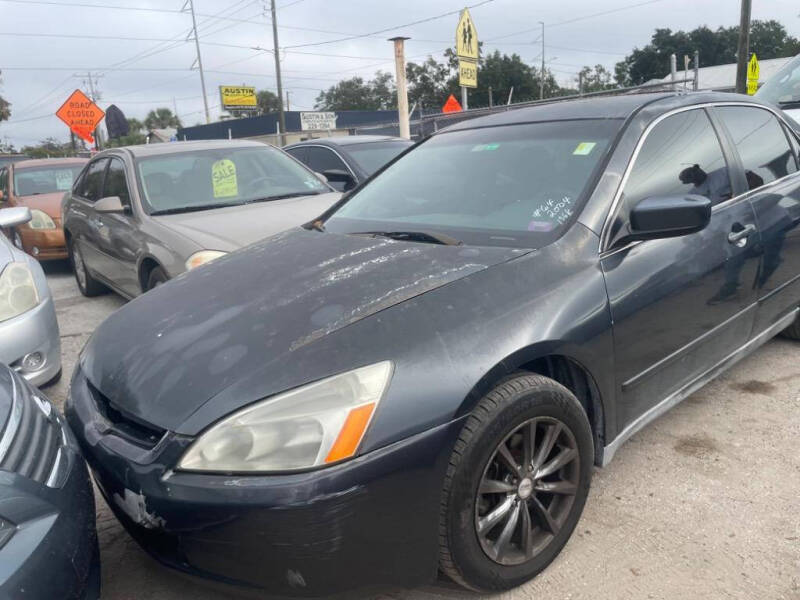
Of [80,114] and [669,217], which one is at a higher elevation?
[80,114]

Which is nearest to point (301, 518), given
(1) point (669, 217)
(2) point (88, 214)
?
(1) point (669, 217)

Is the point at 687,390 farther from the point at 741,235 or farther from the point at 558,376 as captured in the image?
the point at 558,376

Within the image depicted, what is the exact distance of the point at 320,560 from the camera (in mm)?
1771

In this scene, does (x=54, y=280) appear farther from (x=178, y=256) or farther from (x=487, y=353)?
(x=487, y=353)

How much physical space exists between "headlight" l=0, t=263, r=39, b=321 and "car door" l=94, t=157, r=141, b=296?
131 centimetres

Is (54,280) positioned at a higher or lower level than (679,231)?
lower

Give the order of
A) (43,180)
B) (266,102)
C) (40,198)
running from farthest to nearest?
1. (266,102)
2. (43,180)
3. (40,198)

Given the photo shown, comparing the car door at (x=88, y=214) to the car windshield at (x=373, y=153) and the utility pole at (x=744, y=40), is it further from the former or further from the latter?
the utility pole at (x=744, y=40)

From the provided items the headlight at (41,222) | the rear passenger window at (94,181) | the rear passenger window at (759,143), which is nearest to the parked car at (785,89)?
the rear passenger window at (759,143)

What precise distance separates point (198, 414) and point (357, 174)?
587 cm

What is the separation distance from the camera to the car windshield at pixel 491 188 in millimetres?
2660

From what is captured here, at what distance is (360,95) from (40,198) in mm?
81582

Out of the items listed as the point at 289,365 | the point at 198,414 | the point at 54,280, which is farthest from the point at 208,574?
the point at 54,280

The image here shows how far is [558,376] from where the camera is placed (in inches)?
94.5
